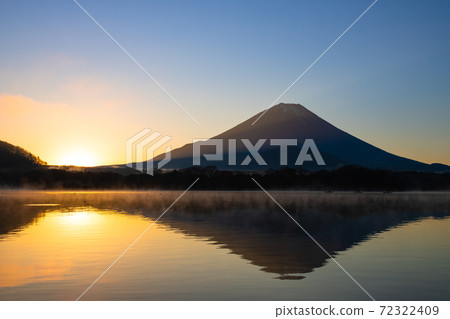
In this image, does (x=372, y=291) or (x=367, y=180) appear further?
(x=367, y=180)

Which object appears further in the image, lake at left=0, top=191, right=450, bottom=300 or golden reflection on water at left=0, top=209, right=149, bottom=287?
golden reflection on water at left=0, top=209, right=149, bottom=287

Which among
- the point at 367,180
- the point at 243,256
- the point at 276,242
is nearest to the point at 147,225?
the point at 276,242

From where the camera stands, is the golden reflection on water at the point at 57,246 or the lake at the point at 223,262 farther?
the golden reflection on water at the point at 57,246

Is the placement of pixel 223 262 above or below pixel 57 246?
below

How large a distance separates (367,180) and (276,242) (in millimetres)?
170869

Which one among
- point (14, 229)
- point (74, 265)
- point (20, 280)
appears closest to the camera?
point (20, 280)

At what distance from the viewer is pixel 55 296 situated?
54.3ft

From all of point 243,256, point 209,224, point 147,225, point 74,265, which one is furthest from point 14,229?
point 243,256

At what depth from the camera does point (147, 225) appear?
1553 inches

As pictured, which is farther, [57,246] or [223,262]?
[57,246]
